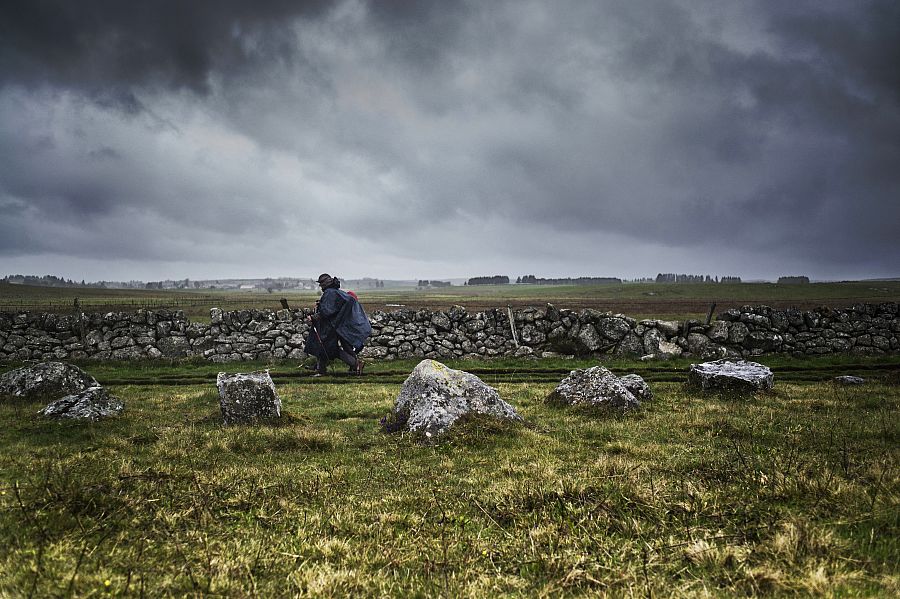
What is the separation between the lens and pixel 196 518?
186 inches

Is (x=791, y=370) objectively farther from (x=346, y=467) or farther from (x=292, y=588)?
(x=292, y=588)

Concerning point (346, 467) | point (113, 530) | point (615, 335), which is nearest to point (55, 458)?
point (113, 530)

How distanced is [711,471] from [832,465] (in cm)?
146

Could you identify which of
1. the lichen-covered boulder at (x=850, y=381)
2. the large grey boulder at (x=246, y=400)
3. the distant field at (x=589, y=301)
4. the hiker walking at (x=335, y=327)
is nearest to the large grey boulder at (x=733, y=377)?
the lichen-covered boulder at (x=850, y=381)

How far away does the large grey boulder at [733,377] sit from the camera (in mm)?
11156

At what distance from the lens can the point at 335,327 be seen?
16.7 metres

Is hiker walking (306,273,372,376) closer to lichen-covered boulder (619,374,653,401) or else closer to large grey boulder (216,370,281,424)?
large grey boulder (216,370,281,424)

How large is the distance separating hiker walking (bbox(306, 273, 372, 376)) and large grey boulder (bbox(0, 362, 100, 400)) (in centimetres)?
693

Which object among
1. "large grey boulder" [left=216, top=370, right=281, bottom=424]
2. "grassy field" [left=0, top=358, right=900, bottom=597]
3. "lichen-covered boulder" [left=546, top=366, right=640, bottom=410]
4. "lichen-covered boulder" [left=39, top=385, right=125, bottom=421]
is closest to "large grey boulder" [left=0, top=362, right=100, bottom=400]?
"lichen-covered boulder" [left=39, top=385, right=125, bottom=421]

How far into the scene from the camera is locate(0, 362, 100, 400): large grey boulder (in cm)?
1082

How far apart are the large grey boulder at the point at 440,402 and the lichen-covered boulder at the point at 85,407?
19.6 feet

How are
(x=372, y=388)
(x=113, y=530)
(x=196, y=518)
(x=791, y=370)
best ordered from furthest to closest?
(x=791, y=370), (x=372, y=388), (x=196, y=518), (x=113, y=530)

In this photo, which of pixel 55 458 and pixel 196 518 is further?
pixel 55 458

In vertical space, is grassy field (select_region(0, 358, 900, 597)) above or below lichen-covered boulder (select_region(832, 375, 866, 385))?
above
